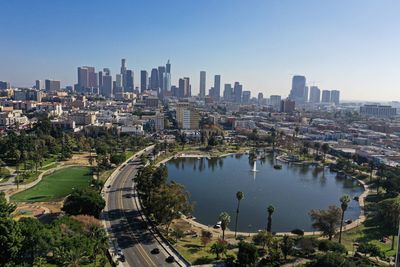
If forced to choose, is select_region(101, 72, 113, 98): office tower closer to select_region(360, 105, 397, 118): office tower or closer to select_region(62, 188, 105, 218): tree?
select_region(360, 105, 397, 118): office tower

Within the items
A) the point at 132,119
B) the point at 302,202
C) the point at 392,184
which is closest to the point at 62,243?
the point at 302,202

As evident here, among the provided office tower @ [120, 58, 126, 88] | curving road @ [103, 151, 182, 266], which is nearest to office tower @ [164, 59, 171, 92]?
office tower @ [120, 58, 126, 88]

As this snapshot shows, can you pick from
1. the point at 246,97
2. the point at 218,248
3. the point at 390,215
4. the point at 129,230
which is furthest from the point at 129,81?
the point at 218,248

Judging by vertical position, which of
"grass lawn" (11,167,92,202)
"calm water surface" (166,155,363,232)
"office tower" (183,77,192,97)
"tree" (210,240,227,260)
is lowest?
"calm water surface" (166,155,363,232)

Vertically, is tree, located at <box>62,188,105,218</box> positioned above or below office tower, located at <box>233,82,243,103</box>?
below

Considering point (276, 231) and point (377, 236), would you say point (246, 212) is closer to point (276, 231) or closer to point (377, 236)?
point (276, 231)

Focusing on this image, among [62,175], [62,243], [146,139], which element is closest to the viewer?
[62,243]
